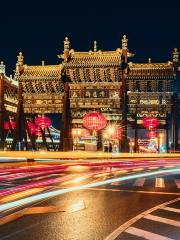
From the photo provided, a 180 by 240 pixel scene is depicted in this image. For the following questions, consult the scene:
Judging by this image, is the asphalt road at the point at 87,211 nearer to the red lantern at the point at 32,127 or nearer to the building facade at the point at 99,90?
the building facade at the point at 99,90

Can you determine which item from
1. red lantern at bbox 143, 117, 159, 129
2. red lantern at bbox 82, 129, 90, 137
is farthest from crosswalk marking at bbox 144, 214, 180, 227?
red lantern at bbox 82, 129, 90, 137

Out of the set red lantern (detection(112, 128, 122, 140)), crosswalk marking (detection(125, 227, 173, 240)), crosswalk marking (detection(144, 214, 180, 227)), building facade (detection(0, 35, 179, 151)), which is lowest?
crosswalk marking (detection(125, 227, 173, 240))

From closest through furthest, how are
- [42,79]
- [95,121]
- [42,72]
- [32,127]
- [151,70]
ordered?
[95,121]
[151,70]
[42,79]
[42,72]
[32,127]

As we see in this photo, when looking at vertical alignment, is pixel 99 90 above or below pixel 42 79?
below

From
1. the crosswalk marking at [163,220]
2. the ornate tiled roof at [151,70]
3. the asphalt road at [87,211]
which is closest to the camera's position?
the asphalt road at [87,211]

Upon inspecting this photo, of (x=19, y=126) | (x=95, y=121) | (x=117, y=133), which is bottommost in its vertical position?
(x=117, y=133)

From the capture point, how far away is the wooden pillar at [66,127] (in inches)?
1670

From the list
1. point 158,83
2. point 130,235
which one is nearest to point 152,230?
point 130,235

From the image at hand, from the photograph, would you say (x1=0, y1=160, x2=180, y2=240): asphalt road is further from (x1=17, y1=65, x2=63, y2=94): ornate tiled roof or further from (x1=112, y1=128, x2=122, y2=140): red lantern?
(x1=17, y1=65, x2=63, y2=94): ornate tiled roof

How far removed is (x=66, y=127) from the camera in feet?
141

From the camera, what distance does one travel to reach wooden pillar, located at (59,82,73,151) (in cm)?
4241

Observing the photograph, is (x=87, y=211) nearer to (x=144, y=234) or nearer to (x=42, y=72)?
(x=144, y=234)

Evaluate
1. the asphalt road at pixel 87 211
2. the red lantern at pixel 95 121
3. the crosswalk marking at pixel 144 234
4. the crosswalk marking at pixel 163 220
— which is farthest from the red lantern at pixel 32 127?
the crosswalk marking at pixel 144 234

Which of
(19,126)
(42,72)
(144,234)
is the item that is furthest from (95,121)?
(144,234)
